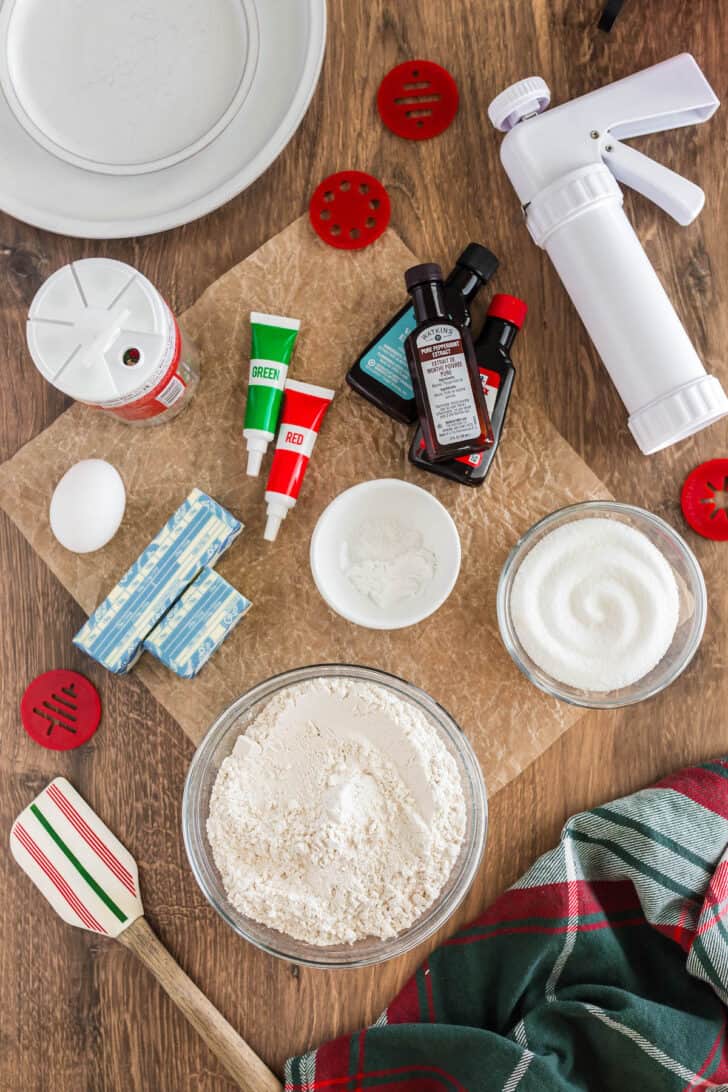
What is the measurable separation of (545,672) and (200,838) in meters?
0.34

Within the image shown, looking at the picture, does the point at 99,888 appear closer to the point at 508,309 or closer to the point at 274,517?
the point at 274,517

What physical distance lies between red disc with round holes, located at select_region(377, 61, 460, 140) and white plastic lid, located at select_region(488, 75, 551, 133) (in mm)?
59

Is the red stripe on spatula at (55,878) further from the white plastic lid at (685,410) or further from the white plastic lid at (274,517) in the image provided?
the white plastic lid at (685,410)

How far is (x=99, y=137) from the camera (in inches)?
32.1

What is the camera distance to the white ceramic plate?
2.64 ft

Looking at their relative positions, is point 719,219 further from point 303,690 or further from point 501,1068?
point 501,1068

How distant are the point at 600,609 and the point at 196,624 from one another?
0.36 metres

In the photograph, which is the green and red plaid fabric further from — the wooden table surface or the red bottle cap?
the red bottle cap

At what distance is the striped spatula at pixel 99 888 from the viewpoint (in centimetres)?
80

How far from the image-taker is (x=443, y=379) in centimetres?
76

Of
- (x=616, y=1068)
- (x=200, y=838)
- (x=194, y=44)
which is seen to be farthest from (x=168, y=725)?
(x=194, y=44)

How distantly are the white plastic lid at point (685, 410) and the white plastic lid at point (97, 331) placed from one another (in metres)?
0.43

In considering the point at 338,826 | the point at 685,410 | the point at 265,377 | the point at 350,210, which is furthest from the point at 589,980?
the point at 350,210

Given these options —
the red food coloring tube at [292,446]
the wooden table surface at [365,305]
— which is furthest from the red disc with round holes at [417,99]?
the red food coloring tube at [292,446]
